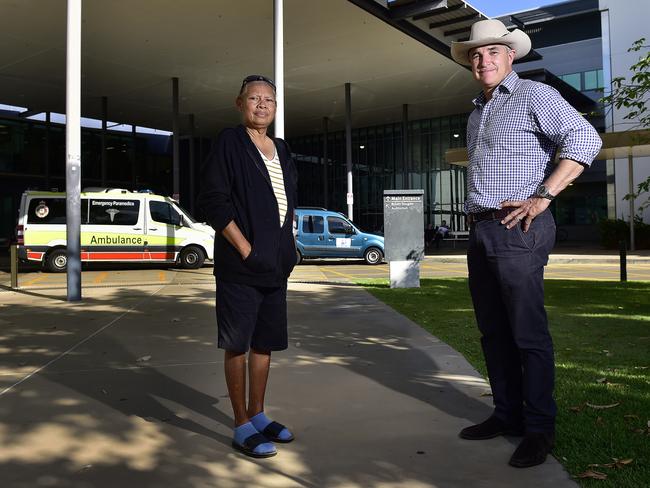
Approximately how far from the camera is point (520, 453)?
9.29ft

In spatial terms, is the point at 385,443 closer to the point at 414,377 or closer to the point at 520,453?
the point at 520,453

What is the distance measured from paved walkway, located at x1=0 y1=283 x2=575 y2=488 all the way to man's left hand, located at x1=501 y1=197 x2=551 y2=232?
1117mm

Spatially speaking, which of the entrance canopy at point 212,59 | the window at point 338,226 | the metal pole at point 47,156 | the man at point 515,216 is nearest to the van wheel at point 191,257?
the window at point 338,226

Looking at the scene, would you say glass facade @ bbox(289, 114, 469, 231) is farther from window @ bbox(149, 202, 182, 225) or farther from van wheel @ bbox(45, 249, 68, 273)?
van wheel @ bbox(45, 249, 68, 273)

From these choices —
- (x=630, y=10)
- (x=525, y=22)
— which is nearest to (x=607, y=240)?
(x=630, y=10)

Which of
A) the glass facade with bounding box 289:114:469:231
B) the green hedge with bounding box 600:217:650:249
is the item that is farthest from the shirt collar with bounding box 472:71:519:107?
Answer: the glass facade with bounding box 289:114:469:231

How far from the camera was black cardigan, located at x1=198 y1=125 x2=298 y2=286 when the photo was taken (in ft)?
9.78

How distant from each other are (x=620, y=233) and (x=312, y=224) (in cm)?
1490

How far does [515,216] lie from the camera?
9.37ft

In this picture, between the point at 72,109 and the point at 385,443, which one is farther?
the point at 72,109

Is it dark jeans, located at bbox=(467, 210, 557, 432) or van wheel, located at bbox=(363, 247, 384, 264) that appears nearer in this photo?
dark jeans, located at bbox=(467, 210, 557, 432)

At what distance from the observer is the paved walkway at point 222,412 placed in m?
2.74

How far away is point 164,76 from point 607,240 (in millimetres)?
20605

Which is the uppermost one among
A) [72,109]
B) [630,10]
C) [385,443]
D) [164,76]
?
[630,10]
